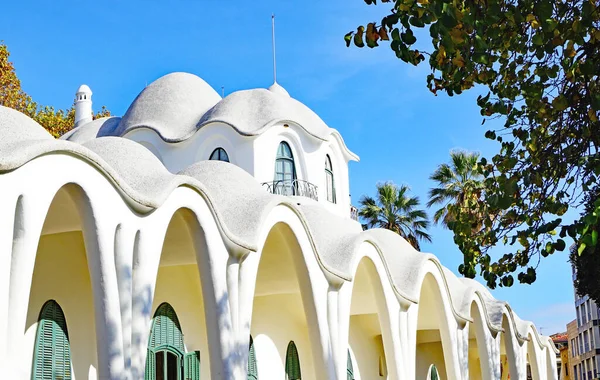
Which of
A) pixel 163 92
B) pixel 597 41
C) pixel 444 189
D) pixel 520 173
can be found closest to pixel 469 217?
pixel 520 173

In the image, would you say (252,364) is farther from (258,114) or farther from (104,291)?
(104,291)

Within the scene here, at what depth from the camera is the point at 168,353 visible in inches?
683

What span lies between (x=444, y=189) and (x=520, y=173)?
2375cm

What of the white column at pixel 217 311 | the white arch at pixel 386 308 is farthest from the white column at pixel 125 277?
the white arch at pixel 386 308

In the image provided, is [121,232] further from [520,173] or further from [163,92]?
[163,92]

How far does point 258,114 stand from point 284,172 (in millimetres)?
1855

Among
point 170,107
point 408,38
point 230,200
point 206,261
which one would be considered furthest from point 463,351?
point 408,38

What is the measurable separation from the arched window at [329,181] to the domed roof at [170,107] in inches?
163

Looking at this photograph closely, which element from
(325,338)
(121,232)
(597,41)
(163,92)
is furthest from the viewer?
(163,92)

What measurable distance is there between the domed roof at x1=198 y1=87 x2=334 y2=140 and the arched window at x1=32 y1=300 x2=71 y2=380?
9.99 meters

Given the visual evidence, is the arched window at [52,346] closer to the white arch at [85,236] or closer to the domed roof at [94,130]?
the white arch at [85,236]

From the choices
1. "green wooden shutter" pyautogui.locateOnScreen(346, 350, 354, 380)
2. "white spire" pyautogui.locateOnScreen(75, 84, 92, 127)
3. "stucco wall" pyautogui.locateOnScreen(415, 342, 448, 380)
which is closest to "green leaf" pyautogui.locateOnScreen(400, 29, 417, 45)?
"green wooden shutter" pyautogui.locateOnScreen(346, 350, 354, 380)

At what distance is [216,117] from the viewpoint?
950 inches

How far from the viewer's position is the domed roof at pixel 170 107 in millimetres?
24656
